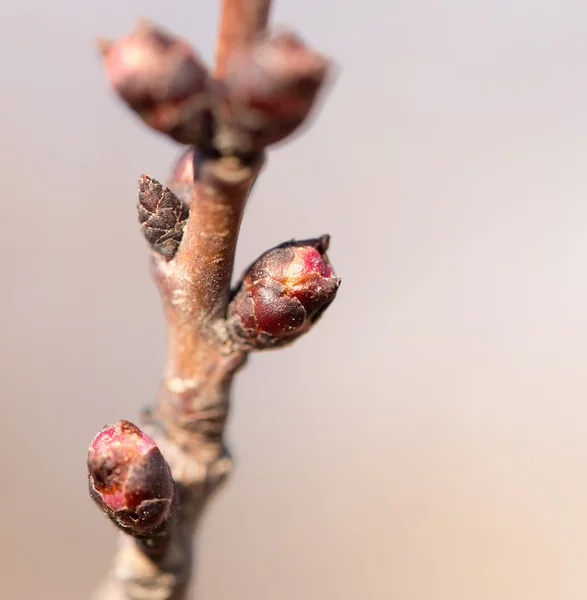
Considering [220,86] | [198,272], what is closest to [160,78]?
[220,86]

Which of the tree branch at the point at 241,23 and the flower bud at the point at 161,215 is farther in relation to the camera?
the flower bud at the point at 161,215

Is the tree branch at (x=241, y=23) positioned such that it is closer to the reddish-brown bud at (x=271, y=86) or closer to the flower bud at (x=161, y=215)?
the reddish-brown bud at (x=271, y=86)

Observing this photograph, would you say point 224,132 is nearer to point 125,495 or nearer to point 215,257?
point 215,257

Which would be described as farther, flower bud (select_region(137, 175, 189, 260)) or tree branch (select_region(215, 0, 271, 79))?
flower bud (select_region(137, 175, 189, 260))

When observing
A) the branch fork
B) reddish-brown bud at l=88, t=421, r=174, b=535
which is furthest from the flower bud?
reddish-brown bud at l=88, t=421, r=174, b=535

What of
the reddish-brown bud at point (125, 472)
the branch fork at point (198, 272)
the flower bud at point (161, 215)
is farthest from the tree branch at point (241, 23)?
the reddish-brown bud at point (125, 472)

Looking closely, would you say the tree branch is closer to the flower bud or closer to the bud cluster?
the bud cluster

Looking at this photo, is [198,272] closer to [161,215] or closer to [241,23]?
[161,215]
